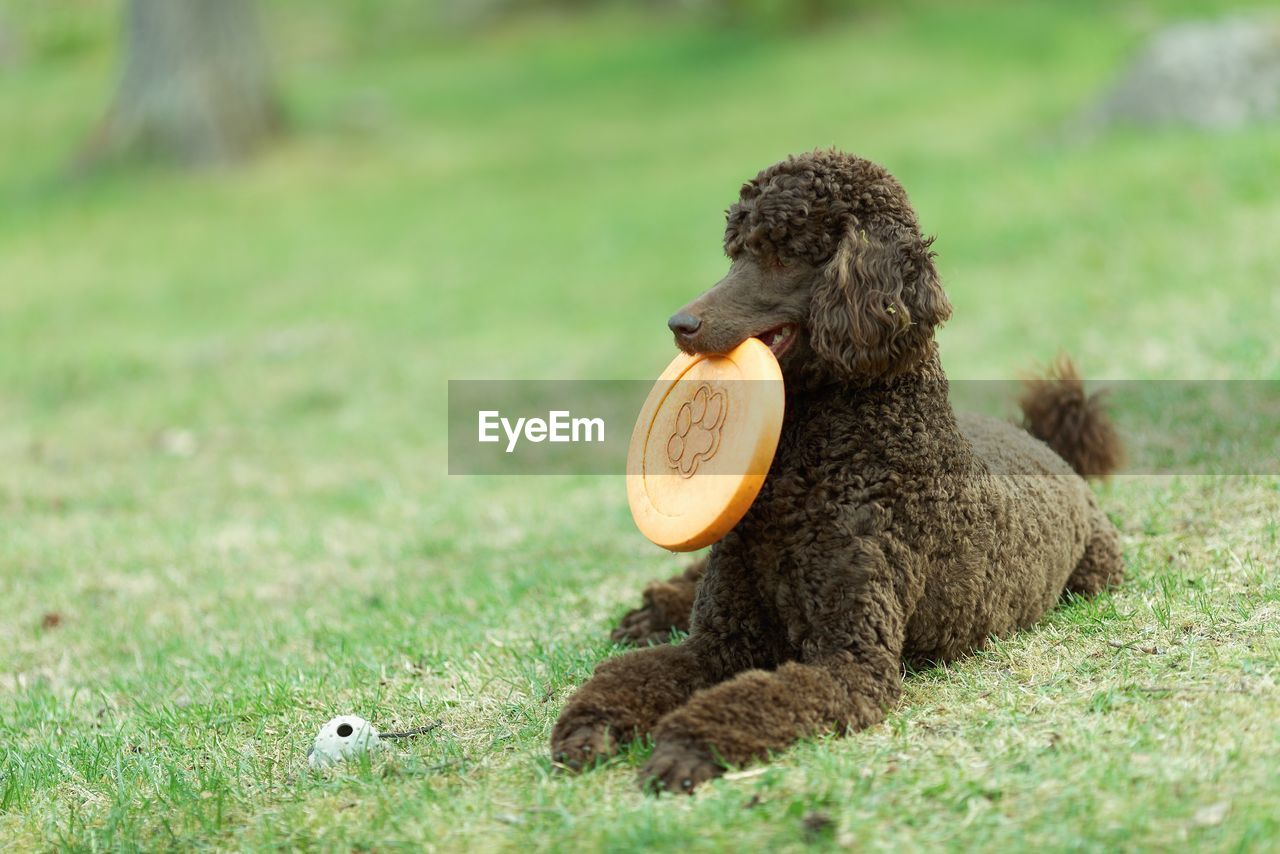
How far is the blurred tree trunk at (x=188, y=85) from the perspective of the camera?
1795 cm

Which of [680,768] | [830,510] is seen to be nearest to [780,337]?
[830,510]

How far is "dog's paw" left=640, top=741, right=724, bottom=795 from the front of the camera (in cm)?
352

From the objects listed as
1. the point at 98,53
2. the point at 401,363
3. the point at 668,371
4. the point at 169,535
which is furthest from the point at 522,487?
the point at 98,53

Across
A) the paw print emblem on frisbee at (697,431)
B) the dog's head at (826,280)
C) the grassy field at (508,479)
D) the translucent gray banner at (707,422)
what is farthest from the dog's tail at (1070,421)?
the paw print emblem on frisbee at (697,431)

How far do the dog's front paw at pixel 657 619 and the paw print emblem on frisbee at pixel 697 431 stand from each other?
1.00 m

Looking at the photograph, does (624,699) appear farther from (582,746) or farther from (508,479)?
(508,479)

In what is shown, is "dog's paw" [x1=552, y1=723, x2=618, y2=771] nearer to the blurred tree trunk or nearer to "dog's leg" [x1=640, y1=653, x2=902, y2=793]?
"dog's leg" [x1=640, y1=653, x2=902, y2=793]

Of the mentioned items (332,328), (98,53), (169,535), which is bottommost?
(169,535)

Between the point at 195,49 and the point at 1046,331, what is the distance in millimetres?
12387

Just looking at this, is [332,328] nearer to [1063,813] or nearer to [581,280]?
[581,280]

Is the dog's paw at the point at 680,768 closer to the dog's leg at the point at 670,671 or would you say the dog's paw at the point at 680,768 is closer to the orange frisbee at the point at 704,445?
the dog's leg at the point at 670,671

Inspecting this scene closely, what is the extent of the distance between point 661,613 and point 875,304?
1781mm

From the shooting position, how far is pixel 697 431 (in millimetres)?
4219

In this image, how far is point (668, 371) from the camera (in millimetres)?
4492
